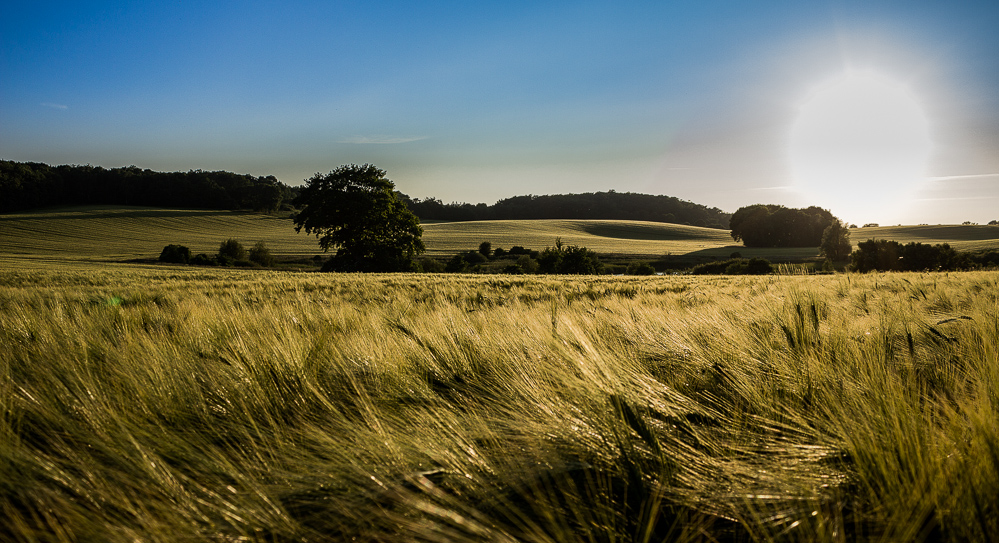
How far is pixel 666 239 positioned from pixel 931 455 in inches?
3264

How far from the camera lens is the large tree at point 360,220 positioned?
33.1 metres

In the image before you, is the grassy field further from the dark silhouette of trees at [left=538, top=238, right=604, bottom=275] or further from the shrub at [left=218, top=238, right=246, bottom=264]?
the dark silhouette of trees at [left=538, top=238, right=604, bottom=275]

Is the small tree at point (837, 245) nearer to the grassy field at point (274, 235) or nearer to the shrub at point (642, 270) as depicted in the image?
the grassy field at point (274, 235)

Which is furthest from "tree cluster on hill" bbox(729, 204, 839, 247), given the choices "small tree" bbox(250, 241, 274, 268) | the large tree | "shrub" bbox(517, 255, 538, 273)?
"small tree" bbox(250, 241, 274, 268)

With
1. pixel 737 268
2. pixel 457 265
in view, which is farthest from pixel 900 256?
pixel 457 265

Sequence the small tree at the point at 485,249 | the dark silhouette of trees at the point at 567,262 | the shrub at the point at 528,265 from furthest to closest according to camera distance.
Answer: the small tree at the point at 485,249 → the dark silhouette of trees at the point at 567,262 → the shrub at the point at 528,265

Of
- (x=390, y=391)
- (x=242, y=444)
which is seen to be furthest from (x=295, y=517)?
(x=390, y=391)

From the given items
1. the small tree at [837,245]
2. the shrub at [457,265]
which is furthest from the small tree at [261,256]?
the small tree at [837,245]

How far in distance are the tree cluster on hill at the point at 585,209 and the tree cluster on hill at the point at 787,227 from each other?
137 ft

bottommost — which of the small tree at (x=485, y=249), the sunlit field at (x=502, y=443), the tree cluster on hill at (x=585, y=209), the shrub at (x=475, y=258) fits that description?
the shrub at (x=475, y=258)

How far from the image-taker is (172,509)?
102cm

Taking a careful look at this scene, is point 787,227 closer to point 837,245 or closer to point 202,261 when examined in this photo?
point 837,245

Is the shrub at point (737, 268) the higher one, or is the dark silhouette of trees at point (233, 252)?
the shrub at point (737, 268)

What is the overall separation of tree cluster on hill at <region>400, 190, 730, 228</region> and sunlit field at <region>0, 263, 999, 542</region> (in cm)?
10396
